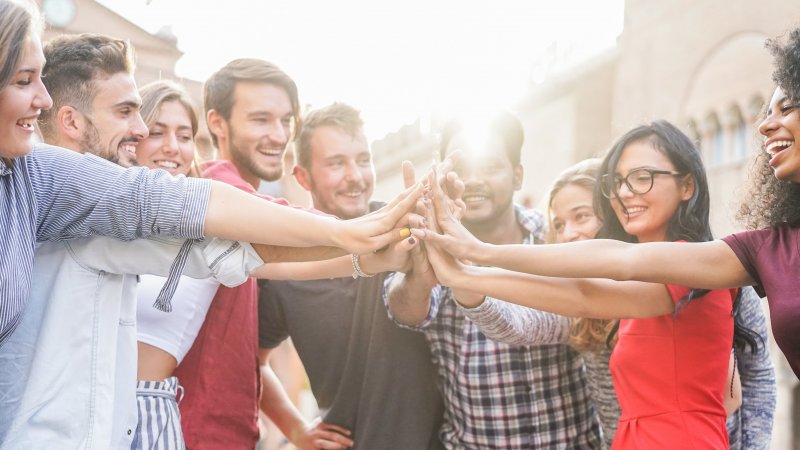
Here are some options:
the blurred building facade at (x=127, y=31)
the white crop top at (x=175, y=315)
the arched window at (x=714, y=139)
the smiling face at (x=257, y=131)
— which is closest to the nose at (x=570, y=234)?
the smiling face at (x=257, y=131)

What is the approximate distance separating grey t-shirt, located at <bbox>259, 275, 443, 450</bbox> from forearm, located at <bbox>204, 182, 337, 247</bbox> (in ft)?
4.13

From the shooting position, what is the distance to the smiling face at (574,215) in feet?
11.0

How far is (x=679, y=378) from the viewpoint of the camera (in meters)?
2.50

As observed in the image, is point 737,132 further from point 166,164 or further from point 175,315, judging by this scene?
point 175,315

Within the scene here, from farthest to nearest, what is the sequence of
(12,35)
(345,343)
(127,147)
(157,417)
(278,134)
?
1. (278,134)
2. (345,343)
3. (127,147)
4. (157,417)
5. (12,35)

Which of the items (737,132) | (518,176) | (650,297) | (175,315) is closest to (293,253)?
(175,315)

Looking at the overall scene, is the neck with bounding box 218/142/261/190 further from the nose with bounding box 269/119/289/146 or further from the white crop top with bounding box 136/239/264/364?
the white crop top with bounding box 136/239/264/364

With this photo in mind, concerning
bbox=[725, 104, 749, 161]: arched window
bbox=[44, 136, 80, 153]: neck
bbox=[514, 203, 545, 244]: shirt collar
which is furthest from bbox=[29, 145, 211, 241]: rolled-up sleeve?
bbox=[725, 104, 749, 161]: arched window

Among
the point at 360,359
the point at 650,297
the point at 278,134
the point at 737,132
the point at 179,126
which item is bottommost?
the point at 360,359

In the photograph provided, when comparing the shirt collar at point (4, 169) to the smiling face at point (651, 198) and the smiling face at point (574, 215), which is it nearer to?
the smiling face at point (651, 198)

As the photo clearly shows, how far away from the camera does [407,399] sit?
328 cm

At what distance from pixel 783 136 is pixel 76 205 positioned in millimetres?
2004

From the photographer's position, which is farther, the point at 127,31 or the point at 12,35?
the point at 127,31

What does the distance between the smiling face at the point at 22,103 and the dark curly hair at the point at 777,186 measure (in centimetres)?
209
